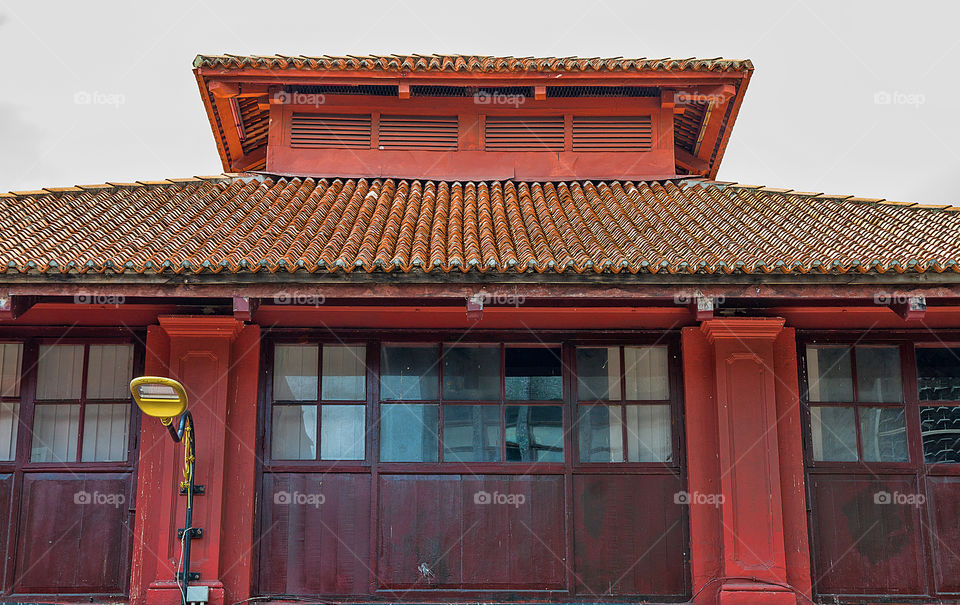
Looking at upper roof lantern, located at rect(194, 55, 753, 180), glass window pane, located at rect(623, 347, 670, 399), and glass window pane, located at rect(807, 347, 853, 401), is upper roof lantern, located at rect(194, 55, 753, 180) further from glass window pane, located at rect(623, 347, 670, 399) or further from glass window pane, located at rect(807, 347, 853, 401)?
glass window pane, located at rect(807, 347, 853, 401)

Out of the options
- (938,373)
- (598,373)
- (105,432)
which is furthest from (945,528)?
(105,432)

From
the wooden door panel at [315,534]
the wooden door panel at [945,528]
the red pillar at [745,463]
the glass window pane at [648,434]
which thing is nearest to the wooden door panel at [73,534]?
the wooden door panel at [315,534]

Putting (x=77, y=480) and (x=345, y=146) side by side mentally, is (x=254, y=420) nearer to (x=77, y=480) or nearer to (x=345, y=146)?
(x=77, y=480)

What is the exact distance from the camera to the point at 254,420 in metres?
8.73

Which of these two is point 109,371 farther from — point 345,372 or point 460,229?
point 460,229

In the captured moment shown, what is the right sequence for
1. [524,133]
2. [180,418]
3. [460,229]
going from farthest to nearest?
1. [524,133]
2. [460,229]
3. [180,418]

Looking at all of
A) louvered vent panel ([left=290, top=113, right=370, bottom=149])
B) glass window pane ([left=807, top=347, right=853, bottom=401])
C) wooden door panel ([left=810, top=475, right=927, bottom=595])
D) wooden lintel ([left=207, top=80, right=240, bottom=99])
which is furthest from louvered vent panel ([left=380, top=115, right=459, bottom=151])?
wooden door panel ([left=810, top=475, right=927, bottom=595])

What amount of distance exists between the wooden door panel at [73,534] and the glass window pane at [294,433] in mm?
1306

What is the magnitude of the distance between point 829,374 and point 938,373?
982mm

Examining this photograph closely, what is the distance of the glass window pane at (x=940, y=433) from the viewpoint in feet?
29.0

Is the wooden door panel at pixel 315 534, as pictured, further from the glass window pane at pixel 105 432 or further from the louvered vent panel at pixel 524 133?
the louvered vent panel at pixel 524 133

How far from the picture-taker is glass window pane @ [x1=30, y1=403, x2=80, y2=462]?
874 cm

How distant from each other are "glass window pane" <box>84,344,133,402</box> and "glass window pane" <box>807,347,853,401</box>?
6103 mm

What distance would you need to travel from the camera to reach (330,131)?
12156mm
